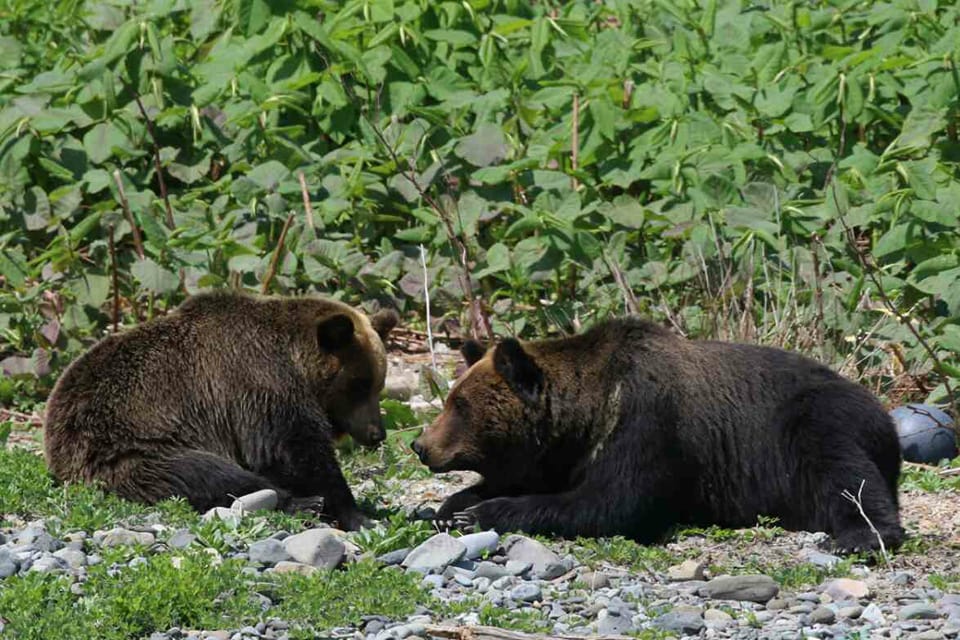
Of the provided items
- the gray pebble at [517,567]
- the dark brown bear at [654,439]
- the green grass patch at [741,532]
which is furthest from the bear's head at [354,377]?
the green grass patch at [741,532]

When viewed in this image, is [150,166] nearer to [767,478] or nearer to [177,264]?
[177,264]

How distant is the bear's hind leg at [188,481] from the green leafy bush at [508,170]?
285 cm

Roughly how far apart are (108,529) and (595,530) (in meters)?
2.14

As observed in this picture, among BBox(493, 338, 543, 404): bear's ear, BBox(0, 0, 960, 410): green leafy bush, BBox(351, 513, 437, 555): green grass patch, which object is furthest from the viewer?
BBox(0, 0, 960, 410): green leafy bush

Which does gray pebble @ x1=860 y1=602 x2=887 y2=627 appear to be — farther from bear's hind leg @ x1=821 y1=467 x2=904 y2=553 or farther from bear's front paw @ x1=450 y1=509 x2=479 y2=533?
bear's front paw @ x1=450 y1=509 x2=479 y2=533

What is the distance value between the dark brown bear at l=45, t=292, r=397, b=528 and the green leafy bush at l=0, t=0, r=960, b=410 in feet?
7.12

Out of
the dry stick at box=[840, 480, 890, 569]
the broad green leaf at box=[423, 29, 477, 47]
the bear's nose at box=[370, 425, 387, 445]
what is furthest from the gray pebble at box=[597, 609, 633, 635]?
the broad green leaf at box=[423, 29, 477, 47]

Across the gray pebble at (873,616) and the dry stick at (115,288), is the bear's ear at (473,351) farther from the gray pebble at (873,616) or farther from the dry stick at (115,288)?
the dry stick at (115,288)

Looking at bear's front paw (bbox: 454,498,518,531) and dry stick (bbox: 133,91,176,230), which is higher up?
dry stick (bbox: 133,91,176,230)

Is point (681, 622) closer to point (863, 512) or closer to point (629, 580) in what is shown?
point (629, 580)

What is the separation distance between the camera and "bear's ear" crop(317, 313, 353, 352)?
7.56 m

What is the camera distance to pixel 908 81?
11.2m

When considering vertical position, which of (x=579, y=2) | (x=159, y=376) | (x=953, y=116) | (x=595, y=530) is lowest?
(x=595, y=530)

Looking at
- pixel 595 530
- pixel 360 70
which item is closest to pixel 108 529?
pixel 595 530
